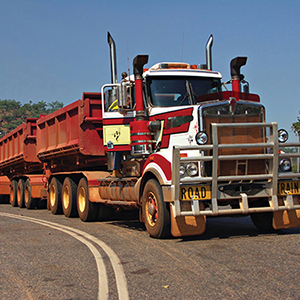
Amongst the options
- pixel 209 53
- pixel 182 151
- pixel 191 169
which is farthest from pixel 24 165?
pixel 191 169

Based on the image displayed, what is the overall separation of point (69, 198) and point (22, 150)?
20.0 ft

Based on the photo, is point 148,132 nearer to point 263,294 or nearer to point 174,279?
point 174,279

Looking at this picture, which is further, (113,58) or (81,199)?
(81,199)

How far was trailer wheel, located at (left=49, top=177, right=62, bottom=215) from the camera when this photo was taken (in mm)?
14930

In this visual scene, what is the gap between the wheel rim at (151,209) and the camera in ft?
28.5

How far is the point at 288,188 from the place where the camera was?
8.52 m

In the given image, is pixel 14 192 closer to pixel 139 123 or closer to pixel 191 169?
pixel 139 123

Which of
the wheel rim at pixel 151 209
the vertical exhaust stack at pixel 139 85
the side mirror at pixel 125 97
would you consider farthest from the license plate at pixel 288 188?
the side mirror at pixel 125 97

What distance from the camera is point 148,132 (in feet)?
31.3

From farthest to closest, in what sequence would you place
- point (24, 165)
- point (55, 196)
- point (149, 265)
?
point (24, 165), point (55, 196), point (149, 265)

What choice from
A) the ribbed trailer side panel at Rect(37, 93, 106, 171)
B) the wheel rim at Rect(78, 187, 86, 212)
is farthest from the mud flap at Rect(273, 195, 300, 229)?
the wheel rim at Rect(78, 187, 86, 212)

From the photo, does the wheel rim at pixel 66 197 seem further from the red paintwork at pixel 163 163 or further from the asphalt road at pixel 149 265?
the red paintwork at pixel 163 163

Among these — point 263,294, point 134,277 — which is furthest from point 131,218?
point 263,294

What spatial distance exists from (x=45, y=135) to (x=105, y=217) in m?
4.65
